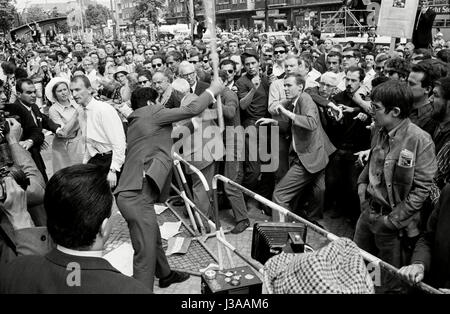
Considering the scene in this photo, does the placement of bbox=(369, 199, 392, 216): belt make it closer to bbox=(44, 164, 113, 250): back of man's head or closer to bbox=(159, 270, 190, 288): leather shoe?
bbox=(159, 270, 190, 288): leather shoe

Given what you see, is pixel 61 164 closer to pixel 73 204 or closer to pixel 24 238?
pixel 24 238

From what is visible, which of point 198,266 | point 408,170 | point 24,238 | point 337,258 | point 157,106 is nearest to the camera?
point 337,258

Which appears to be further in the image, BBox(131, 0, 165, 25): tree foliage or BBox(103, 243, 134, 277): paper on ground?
BBox(131, 0, 165, 25): tree foliage

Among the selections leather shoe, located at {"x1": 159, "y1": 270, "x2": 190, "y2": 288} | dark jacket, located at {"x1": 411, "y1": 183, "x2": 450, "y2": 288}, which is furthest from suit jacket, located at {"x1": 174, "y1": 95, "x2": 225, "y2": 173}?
dark jacket, located at {"x1": 411, "y1": 183, "x2": 450, "y2": 288}

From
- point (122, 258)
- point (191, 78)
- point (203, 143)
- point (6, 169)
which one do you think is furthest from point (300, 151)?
point (6, 169)

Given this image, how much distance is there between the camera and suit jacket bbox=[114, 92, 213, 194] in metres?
3.92

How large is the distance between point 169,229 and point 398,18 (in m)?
4.47

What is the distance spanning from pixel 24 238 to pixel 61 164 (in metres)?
3.81

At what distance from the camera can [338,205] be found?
6195 millimetres

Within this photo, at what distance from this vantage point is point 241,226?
548 centimetres

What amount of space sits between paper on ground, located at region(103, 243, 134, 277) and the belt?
8.08 ft

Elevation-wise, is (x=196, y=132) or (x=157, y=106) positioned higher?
(x=157, y=106)

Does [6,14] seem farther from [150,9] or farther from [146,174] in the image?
[146,174]

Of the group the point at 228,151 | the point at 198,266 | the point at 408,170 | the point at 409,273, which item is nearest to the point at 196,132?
the point at 228,151
